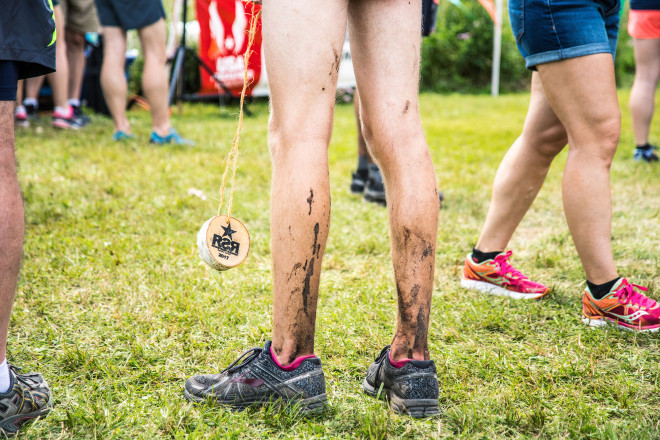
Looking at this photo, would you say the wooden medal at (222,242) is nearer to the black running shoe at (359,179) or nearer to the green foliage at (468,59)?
the black running shoe at (359,179)

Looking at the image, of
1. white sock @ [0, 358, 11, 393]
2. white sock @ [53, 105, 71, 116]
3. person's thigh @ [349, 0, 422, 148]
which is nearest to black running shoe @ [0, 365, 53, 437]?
white sock @ [0, 358, 11, 393]

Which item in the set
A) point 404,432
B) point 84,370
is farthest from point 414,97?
point 84,370

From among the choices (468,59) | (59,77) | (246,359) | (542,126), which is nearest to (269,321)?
(246,359)

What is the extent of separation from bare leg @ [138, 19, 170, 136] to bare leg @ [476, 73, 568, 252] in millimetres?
3532

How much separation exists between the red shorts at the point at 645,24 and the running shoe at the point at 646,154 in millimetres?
892

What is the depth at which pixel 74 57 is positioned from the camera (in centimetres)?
625

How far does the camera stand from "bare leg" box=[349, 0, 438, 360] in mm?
1453

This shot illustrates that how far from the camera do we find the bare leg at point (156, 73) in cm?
496

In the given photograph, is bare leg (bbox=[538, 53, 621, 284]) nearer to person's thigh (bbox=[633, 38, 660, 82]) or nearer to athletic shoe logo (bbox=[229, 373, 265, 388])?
athletic shoe logo (bbox=[229, 373, 265, 388])

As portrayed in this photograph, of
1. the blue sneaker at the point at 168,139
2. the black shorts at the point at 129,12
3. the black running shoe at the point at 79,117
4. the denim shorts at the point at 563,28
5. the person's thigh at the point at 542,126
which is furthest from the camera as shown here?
the black running shoe at the point at 79,117

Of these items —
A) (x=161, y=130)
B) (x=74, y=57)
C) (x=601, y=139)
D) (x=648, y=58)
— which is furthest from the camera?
(x=74, y=57)

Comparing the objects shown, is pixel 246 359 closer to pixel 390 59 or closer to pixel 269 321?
pixel 269 321

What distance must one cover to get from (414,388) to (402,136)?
624mm

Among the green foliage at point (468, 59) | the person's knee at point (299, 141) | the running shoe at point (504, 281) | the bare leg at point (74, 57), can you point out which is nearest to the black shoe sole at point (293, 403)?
the person's knee at point (299, 141)
